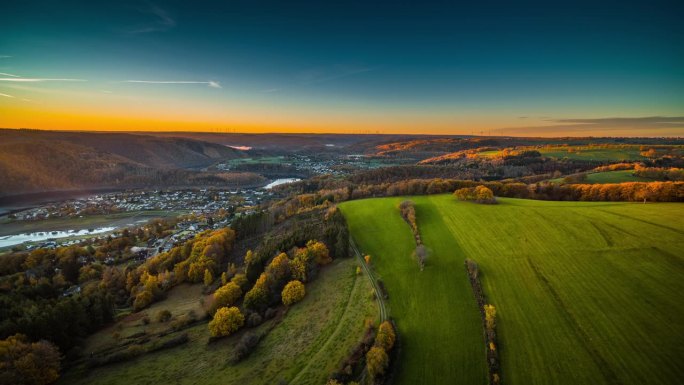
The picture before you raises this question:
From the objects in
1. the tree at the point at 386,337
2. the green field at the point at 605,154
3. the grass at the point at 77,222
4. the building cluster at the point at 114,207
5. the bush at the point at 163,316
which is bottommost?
the grass at the point at 77,222

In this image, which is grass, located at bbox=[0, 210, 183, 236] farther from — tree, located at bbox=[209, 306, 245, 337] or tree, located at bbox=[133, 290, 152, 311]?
tree, located at bbox=[209, 306, 245, 337]

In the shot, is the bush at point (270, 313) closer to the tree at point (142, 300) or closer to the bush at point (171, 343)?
the bush at point (171, 343)

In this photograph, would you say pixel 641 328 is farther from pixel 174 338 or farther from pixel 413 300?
pixel 174 338

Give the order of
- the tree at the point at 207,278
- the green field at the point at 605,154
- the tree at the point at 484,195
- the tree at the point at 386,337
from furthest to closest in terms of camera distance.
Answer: the green field at the point at 605,154
the tree at the point at 484,195
the tree at the point at 207,278
the tree at the point at 386,337

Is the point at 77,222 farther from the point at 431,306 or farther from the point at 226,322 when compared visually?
the point at 431,306

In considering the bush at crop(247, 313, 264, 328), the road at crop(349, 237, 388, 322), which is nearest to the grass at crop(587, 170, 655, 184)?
the road at crop(349, 237, 388, 322)

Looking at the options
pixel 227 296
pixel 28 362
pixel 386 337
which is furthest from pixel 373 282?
pixel 28 362

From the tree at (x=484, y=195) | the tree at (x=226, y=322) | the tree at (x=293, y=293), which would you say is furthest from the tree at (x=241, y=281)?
the tree at (x=484, y=195)
